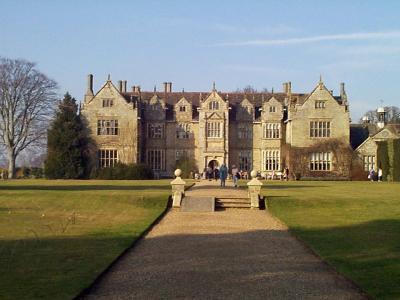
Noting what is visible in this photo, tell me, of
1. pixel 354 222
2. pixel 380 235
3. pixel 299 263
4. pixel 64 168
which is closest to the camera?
pixel 299 263

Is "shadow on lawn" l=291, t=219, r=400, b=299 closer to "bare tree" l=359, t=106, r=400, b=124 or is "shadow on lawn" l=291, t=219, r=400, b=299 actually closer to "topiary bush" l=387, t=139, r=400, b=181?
"topiary bush" l=387, t=139, r=400, b=181

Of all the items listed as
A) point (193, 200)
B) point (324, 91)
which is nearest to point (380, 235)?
point (193, 200)

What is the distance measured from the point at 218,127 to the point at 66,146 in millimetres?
14250

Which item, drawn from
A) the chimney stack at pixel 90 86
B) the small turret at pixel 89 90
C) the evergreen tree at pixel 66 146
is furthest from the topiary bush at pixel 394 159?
the chimney stack at pixel 90 86

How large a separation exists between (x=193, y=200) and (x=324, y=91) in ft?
118

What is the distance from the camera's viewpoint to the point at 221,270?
10297 millimetres

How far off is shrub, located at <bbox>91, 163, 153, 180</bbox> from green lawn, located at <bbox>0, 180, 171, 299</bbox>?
2387cm

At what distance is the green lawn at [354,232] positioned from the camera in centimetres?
971

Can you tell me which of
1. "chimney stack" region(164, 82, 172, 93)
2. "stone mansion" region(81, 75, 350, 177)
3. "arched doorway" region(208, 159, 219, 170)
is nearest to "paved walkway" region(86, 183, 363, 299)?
"stone mansion" region(81, 75, 350, 177)

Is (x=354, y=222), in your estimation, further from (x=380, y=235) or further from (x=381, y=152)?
(x=381, y=152)

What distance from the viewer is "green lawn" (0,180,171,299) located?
9.03m

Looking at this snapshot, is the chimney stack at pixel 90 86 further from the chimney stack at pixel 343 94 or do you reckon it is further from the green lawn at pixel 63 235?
the green lawn at pixel 63 235

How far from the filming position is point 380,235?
47.9 feet

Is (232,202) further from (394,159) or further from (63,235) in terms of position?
(394,159)
